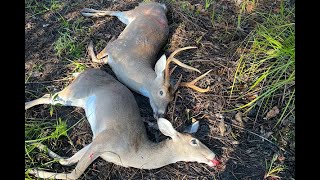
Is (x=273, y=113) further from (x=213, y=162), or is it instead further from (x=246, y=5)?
(x=246, y=5)

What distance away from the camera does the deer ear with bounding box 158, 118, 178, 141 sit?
3.89m

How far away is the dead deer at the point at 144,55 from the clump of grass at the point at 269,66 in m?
0.56

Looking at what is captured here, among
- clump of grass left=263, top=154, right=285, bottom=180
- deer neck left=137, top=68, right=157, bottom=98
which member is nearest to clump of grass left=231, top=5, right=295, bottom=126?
clump of grass left=263, top=154, right=285, bottom=180

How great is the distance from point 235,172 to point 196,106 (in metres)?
0.90

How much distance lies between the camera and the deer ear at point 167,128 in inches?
153

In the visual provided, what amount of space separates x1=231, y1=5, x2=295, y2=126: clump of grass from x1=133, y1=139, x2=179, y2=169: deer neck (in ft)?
3.17

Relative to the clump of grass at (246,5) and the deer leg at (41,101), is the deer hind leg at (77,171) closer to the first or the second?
the deer leg at (41,101)

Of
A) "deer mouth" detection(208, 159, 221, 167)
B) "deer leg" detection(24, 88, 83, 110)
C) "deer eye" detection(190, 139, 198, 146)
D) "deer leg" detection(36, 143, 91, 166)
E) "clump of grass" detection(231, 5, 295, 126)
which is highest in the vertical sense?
"clump of grass" detection(231, 5, 295, 126)

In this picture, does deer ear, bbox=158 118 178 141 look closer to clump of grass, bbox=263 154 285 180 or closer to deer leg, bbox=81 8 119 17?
clump of grass, bbox=263 154 285 180

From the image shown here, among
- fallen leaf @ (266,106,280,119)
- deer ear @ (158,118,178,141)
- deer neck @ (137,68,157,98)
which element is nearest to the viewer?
deer ear @ (158,118,178,141)

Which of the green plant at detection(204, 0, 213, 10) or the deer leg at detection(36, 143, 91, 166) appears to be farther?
the green plant at detection(204, 0, 213, 10)

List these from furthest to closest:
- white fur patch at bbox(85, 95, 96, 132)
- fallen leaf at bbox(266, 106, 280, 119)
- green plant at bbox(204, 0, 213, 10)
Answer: green plant at bbox(204, 0, 213, 10), fallen leaf at bbox(266, 106, 280, 119), white fur patch at bbox(85, 95, 96, 132)
